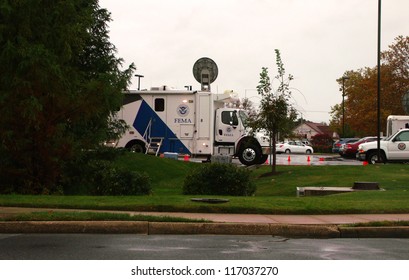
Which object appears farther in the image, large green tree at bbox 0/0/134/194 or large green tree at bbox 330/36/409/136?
large green tree at bbox 330/36/409/136

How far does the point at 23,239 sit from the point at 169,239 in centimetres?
221

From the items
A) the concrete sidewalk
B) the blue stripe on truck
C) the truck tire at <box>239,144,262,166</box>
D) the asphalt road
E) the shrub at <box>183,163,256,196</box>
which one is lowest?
the asphalt road

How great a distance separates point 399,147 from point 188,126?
1036cm

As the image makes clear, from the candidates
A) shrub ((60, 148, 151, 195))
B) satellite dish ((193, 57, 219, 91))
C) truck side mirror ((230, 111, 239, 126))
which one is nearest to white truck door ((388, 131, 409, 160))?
truck side mirror ((230, 111, 239, 126))

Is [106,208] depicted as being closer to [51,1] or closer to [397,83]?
[51,1]

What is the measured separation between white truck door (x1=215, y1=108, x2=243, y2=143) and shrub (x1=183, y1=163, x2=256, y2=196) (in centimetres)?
1333

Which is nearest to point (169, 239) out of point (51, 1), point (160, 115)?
point (51, 1)

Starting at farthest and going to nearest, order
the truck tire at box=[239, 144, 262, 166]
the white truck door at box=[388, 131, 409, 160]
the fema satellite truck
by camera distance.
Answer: the white truck door at box=[388, 131, 409, 160], the fema satellite truck, the truck tire at box=[239, 144, 262, 166]

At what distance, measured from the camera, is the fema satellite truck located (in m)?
30.6

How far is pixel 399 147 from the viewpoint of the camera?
102 feet

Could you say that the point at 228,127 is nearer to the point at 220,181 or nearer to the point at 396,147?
the point at 396,147

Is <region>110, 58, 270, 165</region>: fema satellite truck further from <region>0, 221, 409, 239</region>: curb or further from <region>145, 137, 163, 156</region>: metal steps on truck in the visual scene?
<region>0, 221, 409, 239</region>: curb

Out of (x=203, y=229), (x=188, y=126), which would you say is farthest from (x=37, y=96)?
(x=188, y=126)

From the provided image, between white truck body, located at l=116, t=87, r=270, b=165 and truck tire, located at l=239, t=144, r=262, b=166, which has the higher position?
white truck body, located at l=116, t=87, r=270, b=165
